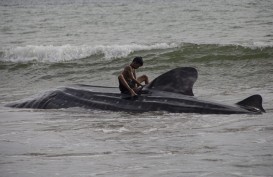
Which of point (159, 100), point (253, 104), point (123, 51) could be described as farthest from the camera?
point (123, 51)

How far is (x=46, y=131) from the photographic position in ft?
31.5

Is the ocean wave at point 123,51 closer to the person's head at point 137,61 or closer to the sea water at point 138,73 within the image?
the sea water at point 138,73

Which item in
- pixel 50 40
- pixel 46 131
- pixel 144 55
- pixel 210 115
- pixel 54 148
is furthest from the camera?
pixel 50 40

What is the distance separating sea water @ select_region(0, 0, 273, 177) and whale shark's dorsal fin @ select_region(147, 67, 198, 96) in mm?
743

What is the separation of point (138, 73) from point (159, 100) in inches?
330

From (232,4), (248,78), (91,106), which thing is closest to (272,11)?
(232,4)

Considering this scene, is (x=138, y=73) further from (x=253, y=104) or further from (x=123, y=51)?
(x=253, y=104)

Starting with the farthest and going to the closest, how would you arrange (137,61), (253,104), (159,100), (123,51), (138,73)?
(123,51)
(138,73)
(137,61)
(159,100)
(253,104)

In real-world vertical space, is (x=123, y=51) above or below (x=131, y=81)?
below

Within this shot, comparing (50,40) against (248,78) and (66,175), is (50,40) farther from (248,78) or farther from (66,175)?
(66,175)

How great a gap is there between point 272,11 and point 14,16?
17298 millimetres

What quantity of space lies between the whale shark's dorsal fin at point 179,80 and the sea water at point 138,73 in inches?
29.3

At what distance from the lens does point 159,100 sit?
10953 mm

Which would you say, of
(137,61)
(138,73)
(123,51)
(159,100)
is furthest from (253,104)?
(123,51)
